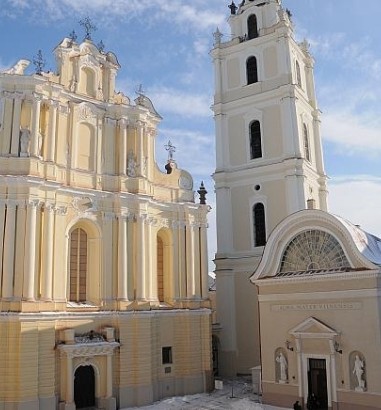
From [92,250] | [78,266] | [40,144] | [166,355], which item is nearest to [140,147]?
[40,144]

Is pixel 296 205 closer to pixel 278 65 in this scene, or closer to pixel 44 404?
pixel 278 65

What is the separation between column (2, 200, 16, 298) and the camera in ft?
71.7

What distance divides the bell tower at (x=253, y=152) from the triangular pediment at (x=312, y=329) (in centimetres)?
986

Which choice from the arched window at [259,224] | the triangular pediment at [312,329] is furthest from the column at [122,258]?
the arched window at [259,224]

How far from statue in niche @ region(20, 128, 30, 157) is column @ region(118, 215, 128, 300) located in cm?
542

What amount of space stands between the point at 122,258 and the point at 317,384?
10474 mm

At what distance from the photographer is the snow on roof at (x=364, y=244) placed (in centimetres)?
2055

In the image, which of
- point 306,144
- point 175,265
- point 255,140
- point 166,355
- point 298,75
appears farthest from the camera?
point 298,75

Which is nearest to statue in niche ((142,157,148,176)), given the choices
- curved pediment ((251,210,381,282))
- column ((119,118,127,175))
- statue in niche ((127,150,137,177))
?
statue in niche ((127,150,137,177))

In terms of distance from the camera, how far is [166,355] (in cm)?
2667

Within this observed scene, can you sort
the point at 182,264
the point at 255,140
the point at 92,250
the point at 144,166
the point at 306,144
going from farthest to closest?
the point at 306,144, the point at 255,140, the point at 182,264, the point at 144,166, the point at 92,250

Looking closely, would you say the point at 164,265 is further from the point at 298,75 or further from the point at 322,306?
the point at 298,75

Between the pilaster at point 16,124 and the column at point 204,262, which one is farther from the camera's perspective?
the column at point 204,262

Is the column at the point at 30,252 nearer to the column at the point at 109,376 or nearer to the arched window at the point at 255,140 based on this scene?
the column at the point at 109,376
